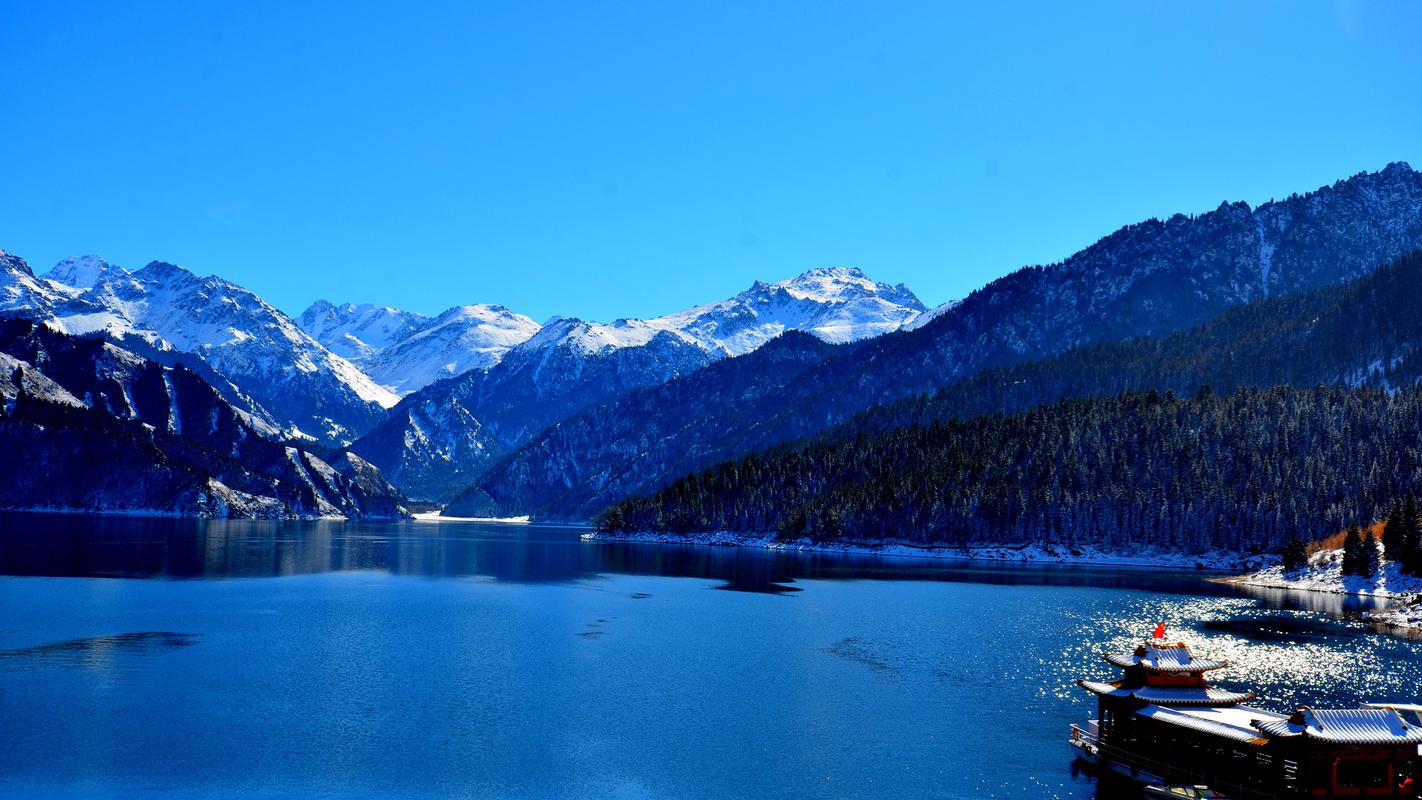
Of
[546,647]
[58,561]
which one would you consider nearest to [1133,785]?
[546,647]

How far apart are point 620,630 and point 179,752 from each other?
55.5 metres

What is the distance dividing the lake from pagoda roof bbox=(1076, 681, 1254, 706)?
16.1 feet

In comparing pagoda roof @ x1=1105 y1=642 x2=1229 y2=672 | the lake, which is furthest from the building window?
the lake

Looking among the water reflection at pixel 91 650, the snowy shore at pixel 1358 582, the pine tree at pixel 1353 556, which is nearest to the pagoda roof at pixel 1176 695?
the water reflection at pixel 91 650

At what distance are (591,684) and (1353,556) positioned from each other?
130 metres

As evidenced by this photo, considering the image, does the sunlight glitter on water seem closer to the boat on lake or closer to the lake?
the lake

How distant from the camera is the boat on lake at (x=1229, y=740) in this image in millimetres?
47469

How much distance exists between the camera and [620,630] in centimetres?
11000

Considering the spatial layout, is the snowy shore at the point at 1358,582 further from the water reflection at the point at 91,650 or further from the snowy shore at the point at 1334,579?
the water reflection at the point at 91,650

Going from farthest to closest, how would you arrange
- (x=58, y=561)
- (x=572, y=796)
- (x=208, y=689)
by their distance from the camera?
1. (x=58, y=561)
2. (x=208, y=689)
3. (x=572, y=796)

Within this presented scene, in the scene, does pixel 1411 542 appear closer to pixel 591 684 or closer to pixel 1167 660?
pixel 1167 660

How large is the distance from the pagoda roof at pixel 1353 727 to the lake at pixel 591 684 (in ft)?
33.4

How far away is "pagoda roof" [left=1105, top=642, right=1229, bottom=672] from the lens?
2307 inches

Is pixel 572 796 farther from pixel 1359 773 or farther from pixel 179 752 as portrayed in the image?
pixel 1359 773
